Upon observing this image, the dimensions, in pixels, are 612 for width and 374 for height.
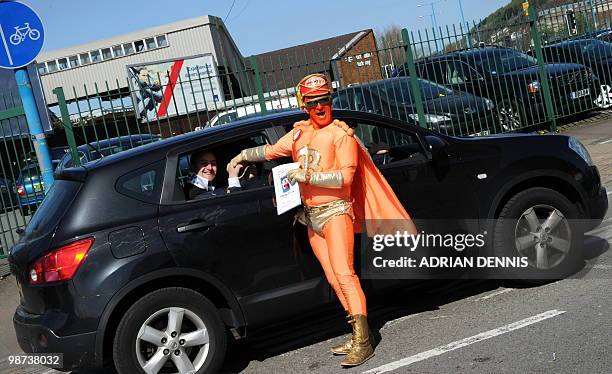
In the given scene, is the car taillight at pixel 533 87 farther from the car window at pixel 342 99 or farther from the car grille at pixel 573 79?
the car window at pixel 342 99

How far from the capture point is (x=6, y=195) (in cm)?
1016

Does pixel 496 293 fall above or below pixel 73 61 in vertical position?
below

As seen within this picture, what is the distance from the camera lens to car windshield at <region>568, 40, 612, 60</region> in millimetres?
15250

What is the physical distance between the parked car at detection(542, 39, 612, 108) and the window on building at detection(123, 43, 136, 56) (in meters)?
33.2

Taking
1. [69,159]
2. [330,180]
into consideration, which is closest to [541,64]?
[69,159]

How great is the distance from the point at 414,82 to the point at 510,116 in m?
2.46

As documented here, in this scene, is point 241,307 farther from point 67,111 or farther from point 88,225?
point 67,111

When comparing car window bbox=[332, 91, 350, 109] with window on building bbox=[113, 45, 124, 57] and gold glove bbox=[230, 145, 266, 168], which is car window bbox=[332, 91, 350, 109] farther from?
window on building bbox=[113, 45, 124, 57]

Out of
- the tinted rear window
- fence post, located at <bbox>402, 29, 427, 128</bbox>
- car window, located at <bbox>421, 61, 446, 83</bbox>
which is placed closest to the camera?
the tinted rear window

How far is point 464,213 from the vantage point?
224 inches

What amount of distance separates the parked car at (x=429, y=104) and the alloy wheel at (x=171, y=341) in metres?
7.84

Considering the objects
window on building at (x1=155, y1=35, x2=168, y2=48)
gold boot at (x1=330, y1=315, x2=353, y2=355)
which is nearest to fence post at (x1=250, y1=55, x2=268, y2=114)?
gold boot at (x1=330, y1=315, x2=353, y2=355)

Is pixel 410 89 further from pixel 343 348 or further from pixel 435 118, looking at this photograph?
pixel 343 348

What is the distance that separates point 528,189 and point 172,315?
9.50ft
